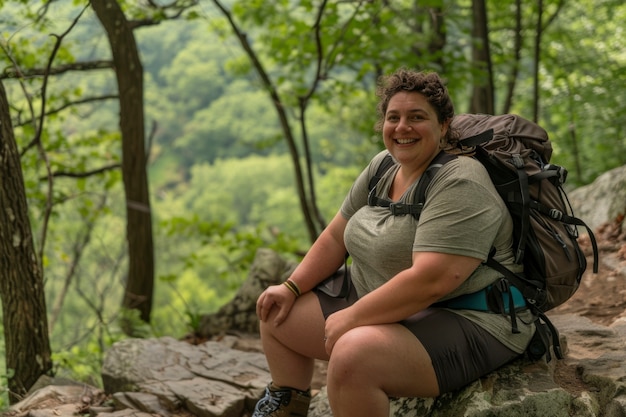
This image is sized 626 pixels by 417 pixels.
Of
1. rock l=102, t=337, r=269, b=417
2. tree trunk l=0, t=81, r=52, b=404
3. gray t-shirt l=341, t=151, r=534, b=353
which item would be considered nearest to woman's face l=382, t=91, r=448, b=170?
gray t-shirt l=341, t=151, r=534, b=353

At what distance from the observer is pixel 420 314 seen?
278 centimetres

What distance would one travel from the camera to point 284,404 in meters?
3.26

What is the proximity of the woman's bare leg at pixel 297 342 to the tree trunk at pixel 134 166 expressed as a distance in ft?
13.6

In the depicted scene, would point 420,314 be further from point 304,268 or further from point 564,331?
point 564,331

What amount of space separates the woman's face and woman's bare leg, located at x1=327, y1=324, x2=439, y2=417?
0.76m

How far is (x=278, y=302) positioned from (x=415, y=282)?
0.91 meters

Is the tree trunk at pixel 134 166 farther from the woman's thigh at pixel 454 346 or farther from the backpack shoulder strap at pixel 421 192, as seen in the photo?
the woman's thigh at pixel 454 346

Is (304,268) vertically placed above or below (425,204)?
below

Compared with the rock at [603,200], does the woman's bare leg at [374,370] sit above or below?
below

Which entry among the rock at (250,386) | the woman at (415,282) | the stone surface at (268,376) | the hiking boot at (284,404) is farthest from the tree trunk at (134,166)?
the woman at (415,282)

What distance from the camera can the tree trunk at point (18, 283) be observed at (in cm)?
446

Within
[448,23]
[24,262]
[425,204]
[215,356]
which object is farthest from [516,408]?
[448,23]

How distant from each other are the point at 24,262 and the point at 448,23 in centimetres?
652

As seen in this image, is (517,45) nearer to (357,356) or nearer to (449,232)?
(449,232)
